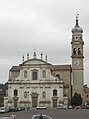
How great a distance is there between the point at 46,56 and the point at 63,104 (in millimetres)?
13006

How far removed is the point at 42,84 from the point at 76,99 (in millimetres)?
A: 9201

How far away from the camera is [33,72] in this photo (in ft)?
335

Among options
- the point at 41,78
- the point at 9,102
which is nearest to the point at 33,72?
the point at 41,78

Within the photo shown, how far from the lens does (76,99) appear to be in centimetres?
9694

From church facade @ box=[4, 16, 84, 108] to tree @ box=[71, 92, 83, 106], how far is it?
1435mm

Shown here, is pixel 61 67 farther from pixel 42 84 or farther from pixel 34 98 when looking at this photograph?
pixel 34 98

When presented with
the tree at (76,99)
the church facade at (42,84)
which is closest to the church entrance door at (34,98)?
the church facade at (42,84)

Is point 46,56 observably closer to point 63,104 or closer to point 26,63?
point 26,63

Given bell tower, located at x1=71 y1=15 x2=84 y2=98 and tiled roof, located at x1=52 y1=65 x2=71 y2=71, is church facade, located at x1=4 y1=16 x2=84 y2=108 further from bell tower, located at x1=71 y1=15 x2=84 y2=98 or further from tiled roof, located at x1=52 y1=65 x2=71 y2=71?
tiled roof, located at x1=52 y1=65 x2=71 y2=71

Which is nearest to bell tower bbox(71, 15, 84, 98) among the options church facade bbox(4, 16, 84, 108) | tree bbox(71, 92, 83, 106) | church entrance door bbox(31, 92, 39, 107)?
church facade bbox(4, 16, 84, 108)

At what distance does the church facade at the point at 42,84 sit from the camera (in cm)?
10006

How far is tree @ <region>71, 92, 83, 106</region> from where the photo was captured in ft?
318

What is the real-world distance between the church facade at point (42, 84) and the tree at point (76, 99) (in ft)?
4.71

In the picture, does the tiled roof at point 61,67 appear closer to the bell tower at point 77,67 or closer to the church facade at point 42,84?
the church facade at point 42,84
